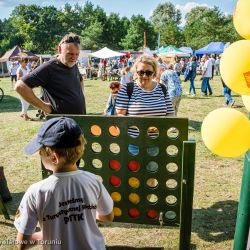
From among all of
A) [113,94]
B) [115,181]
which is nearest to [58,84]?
[115,181]

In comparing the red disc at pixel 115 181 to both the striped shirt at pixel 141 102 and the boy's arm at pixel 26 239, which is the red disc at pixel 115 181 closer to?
the striped shirt at pixel 141 102

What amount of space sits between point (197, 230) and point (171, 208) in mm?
745

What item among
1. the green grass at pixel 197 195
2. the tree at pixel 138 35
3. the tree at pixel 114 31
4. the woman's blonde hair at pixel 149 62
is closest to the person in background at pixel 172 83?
the green grass at pixel 197 195

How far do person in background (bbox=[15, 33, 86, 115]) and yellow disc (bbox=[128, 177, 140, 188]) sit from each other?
1081mm

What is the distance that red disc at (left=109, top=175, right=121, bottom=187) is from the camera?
3100mm

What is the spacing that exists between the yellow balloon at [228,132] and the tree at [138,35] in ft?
229

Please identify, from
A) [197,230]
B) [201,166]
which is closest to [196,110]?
[201,166]

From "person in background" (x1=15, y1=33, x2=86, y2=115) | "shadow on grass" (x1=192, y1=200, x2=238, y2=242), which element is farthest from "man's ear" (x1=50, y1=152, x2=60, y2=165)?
"shadow on grass" (x1=192, y1=200, x2=238, y2=242)

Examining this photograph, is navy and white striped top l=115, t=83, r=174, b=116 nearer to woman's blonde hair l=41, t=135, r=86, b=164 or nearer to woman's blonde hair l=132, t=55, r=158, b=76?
woman's blonde hair l=132, t=55, r=158, b=76

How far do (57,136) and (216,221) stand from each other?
2.81 metres

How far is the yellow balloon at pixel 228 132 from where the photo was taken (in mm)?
2193

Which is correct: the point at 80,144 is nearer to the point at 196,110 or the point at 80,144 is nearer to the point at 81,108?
the point at 81,108

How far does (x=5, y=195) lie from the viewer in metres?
4.27

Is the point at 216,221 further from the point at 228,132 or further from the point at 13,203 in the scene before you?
the point at 13,203
